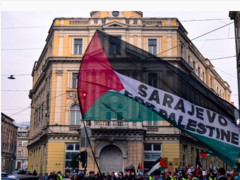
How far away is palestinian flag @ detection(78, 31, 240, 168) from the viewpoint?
9805 millimetres

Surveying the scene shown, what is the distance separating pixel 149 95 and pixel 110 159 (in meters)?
26.7

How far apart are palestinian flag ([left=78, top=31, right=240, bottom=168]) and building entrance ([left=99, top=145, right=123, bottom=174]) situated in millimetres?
24423

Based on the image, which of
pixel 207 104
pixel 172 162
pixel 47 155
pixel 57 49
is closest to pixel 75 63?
pixel 57 49

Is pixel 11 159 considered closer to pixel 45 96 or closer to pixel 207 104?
pixel 45 96

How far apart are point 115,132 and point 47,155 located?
805cm

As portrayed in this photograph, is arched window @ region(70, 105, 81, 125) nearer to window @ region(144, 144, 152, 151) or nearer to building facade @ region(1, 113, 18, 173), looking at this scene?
window @ region(144, 144, 152, 151)

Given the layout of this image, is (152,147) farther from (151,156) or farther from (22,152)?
(22,152)

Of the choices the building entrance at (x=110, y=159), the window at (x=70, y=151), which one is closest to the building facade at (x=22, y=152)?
the window at (x=70, y=151)

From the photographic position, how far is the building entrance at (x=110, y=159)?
3691cm

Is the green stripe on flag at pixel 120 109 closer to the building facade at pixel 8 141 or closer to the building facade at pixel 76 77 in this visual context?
the building facade at pixel 76 77

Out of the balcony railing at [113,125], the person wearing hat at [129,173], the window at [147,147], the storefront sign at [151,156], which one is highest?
the balcony railing at [113,125]

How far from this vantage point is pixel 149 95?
36.9 feet

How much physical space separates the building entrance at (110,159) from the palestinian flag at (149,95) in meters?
24.4

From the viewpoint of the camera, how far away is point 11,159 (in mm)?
99000
